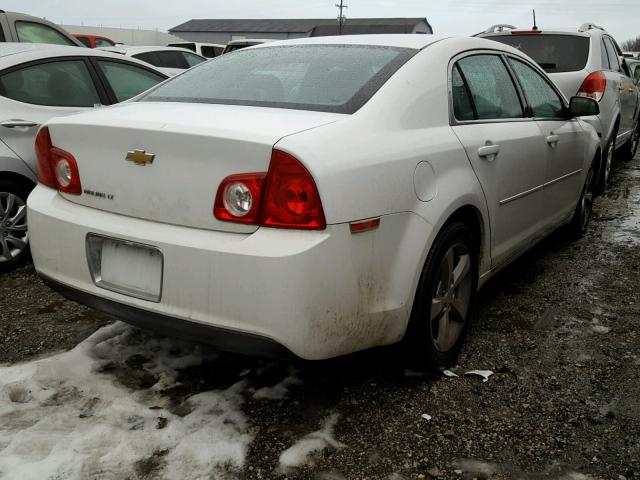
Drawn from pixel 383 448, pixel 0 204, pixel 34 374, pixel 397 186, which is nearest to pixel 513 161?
pixel 397 186

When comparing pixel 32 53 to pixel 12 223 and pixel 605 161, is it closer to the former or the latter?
pixel 12 223

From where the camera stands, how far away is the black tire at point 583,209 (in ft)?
17.1

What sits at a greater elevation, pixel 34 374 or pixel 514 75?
pixel 514 75

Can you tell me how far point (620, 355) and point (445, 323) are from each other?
99cm

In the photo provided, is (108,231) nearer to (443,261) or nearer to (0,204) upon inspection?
(443,261)

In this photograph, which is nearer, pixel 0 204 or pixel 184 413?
pixel 184 413

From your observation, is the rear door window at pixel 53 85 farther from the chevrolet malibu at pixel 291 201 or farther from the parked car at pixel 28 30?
the parked car at pixel 28 30

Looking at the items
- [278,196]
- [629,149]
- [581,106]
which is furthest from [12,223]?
[629,149]

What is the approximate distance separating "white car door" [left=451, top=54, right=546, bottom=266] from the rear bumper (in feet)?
2.47

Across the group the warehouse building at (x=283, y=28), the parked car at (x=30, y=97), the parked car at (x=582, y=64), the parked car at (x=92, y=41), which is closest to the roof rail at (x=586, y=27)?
the parked car at (x=582, y=64)

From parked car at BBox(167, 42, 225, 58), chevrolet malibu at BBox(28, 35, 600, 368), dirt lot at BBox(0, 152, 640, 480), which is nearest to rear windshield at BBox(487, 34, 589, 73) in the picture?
dirt lot at BBox(0, 152, 640, 480)

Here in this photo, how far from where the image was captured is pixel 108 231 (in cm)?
250

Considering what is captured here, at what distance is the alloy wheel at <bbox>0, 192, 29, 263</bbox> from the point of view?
4.31 metres

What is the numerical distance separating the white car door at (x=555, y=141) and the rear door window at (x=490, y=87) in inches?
8.0
